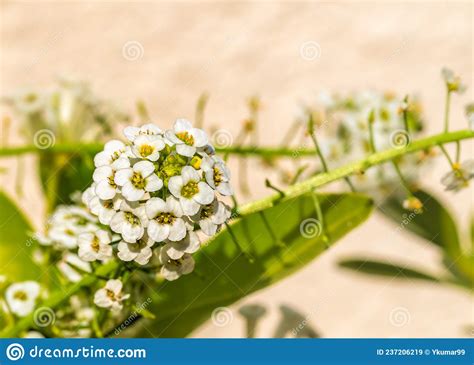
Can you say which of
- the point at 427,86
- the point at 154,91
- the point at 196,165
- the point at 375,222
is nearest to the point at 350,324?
the point at 375,222

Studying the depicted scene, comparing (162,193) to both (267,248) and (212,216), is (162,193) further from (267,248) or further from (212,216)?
(267,248)

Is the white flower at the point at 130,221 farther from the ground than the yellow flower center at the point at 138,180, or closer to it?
closer to it

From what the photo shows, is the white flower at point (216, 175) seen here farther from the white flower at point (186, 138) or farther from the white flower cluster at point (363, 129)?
the white flower cluster at point (363, 129)

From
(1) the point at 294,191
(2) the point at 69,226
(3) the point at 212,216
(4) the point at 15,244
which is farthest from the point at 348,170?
(4) the point at 15,244

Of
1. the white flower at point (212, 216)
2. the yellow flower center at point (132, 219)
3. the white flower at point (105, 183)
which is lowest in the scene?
the white flower at point (212, 216)

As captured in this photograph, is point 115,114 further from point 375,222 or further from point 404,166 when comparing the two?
point 375,222

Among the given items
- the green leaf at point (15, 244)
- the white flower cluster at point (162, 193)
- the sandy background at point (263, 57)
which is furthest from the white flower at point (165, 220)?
the sandy background at point (263, 57)

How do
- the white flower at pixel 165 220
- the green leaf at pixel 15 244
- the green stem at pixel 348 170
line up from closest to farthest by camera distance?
the white flower at pixel 165 220 < the green stem at pixel 348 170 < the green leaf at pixel 15 244
